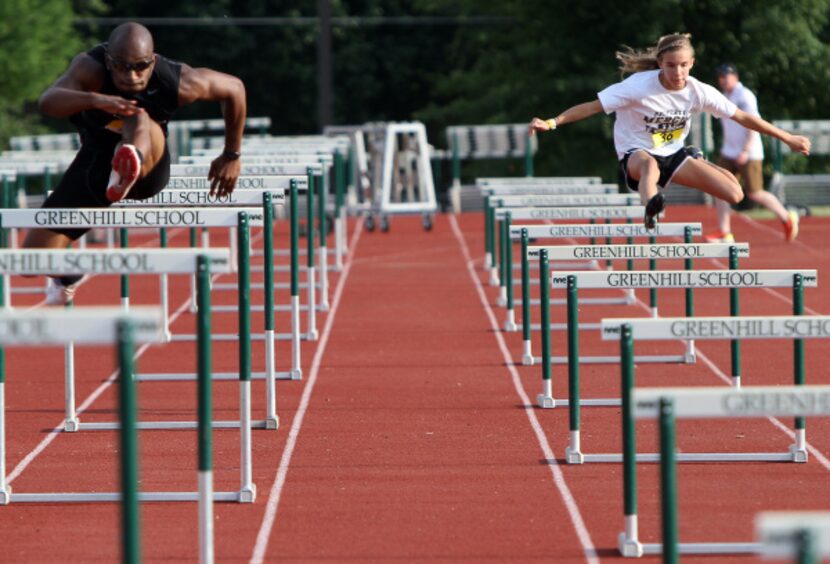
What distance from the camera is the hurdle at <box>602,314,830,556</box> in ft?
14.5

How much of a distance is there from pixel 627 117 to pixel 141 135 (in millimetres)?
3724

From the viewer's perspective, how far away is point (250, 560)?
6414 millimetres

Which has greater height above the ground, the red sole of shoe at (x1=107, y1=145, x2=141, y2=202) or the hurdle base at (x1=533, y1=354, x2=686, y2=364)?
the red sole of shoe at (x1=107, y1=145, x2=141, y2=202)

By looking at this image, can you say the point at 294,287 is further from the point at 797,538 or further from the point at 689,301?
the point at 797,538

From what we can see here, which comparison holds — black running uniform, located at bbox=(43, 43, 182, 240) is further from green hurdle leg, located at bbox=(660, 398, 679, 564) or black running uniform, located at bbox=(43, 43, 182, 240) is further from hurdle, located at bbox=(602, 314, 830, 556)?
green hurdle leg, located at bbox=(660, 398, 679, 564)

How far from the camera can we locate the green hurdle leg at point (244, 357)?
7094mm

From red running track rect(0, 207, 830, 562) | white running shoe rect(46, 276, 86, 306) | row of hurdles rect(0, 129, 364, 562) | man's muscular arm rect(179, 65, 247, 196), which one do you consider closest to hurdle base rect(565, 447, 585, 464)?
red running track rect(0, 207, 830, 562)

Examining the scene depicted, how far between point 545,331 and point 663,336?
147 inches

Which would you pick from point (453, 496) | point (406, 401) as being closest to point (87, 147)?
point (453, 496)

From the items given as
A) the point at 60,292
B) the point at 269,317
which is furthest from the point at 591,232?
the point at 60,292

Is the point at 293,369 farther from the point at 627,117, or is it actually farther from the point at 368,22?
the point at 368,22

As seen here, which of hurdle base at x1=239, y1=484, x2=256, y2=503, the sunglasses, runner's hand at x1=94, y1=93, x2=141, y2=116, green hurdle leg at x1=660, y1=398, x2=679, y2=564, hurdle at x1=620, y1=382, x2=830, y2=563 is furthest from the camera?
the sunglasses

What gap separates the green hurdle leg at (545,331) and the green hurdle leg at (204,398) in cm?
333

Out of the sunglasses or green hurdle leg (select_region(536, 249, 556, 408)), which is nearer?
the sunglasses
